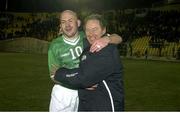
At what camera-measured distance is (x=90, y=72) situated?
12.0 feet

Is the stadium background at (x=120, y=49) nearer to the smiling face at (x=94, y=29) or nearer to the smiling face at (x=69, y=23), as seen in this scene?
the smiling face at (x=69, y=23)

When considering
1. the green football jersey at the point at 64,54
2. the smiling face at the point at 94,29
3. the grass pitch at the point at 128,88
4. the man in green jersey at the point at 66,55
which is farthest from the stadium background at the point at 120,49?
the smiling face at the point at 94,29

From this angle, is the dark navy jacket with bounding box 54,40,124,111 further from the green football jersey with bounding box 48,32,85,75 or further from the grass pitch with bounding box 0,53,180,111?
the grass pitch with bounding box 0,53,180,111

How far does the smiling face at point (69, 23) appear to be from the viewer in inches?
201

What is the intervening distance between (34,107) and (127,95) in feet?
10.2

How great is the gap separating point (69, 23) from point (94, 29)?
1336 mm

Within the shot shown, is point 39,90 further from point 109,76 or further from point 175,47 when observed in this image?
point 175,47

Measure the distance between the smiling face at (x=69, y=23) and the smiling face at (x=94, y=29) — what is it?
3.86 ft

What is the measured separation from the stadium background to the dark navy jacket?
20.3 ft

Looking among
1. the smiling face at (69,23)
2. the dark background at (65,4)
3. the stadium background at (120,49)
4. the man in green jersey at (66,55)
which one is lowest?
the stadium background at (120,49)

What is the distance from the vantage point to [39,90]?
43.0 feet

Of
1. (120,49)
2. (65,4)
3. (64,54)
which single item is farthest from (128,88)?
(65,4)

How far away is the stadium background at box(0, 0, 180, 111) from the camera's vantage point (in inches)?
470

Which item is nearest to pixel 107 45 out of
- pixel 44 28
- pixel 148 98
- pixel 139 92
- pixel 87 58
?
pixel 87 58
